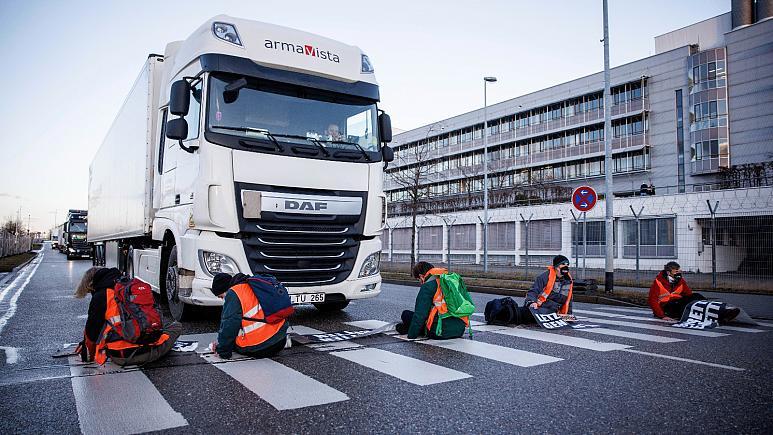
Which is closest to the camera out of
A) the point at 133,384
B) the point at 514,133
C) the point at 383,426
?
the point at 383,426

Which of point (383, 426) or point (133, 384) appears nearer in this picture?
point (383, 426)

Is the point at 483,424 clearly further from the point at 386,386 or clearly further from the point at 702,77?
the point at 702,77

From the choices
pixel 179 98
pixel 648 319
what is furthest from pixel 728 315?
pixel 179 98

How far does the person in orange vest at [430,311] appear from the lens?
691 cm

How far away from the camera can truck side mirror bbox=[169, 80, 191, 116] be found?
7395mm

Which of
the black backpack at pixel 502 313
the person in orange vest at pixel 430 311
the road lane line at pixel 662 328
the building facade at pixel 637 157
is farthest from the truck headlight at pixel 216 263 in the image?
the building facade at pixel 637 157

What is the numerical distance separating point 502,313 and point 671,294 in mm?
3076

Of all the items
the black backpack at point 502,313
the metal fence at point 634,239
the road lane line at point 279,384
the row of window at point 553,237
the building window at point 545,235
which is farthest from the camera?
the building window at point 545,235

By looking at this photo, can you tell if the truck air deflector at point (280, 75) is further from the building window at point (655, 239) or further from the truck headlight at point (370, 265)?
the building window at point (655, 239)

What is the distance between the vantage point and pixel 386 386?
4.76 m

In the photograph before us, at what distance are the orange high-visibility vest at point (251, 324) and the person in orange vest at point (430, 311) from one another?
1.91 m

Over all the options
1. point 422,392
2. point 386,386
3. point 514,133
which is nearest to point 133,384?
point 386,386

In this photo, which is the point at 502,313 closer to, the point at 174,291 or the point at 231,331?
the point at 231,331

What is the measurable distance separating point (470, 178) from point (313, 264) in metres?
54.6
